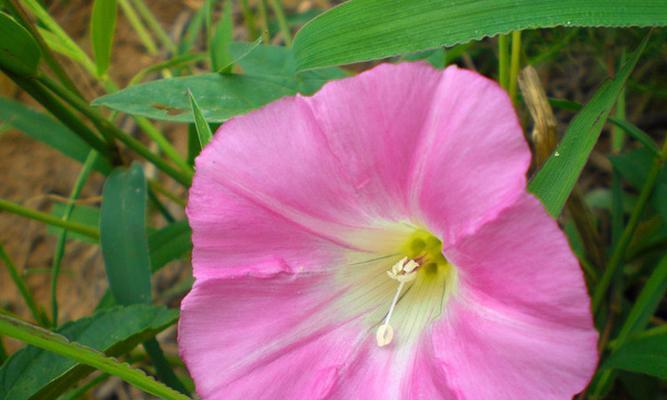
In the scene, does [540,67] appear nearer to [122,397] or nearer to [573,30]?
[573,30]

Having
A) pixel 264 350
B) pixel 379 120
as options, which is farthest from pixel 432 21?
pixel 264 350

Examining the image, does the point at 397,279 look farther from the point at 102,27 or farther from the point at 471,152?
the point at 102,27

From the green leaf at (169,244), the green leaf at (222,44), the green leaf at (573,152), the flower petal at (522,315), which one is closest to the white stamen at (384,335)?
the flower petal at (522,315)

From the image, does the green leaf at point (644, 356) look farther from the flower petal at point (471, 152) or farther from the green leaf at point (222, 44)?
the green leaf at point (222, 44)

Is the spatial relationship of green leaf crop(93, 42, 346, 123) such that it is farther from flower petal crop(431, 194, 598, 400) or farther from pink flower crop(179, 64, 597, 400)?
flower petal crop(431, 194, 598, 400)

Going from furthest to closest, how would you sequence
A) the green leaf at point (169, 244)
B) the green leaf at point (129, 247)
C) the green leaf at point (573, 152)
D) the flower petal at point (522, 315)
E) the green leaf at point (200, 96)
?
the green leaf at point (169, 244)
the green leaf at point (129, 247)
the green leaf at point (200, 96)
the green leaf at point (573, 152)
the flower petal at point (522, 315)

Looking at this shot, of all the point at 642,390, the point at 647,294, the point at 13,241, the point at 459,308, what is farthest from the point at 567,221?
the point at 13,241

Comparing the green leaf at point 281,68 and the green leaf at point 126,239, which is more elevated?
the green leaf at point 281,68

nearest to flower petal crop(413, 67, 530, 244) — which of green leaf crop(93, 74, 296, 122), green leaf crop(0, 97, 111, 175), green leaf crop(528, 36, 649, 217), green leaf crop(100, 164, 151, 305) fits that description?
green leaf crop(528, 36, 649, 217)
